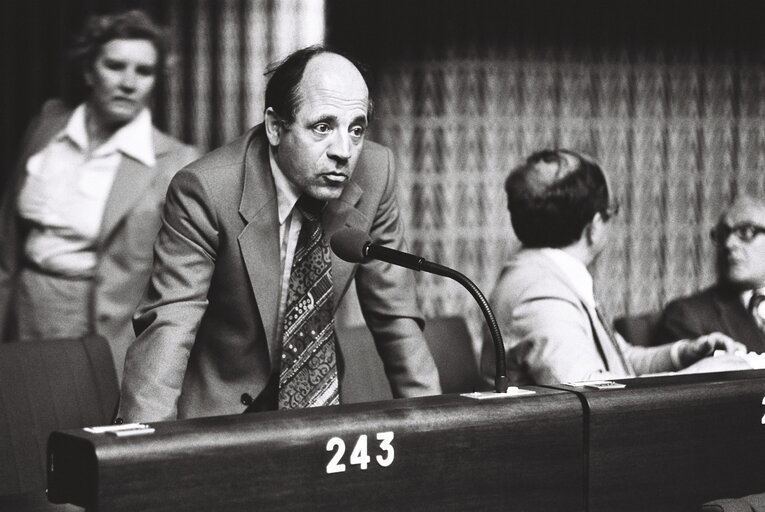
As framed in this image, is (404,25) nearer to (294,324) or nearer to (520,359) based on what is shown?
(520,359)

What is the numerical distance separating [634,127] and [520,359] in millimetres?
2891

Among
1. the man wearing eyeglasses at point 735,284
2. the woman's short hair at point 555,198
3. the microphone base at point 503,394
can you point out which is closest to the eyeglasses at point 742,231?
the man wearing eyeglasses at point 735,284

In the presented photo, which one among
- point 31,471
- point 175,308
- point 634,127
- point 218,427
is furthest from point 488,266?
point 218,427

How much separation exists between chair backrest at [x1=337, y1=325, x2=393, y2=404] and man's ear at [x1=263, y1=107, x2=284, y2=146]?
3.98 feet

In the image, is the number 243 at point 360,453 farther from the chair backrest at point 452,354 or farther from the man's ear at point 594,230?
the chair backrest at point 452,354

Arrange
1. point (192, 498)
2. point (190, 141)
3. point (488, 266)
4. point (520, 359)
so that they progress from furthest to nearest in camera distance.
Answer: point (488, 266) → point (190, 141) → point (520, 359) → point (192, 498)

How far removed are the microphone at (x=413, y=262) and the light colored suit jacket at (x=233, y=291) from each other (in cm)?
35

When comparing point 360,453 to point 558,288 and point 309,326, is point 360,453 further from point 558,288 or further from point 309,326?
point 558,288

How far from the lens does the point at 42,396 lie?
10.5ft

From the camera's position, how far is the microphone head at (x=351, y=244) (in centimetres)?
210

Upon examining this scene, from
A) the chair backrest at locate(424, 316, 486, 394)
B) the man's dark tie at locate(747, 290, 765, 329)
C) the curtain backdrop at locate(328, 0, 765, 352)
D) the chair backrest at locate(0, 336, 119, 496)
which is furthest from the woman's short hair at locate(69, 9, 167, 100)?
the man's dark tie at locate(747, 290, 765, 329)

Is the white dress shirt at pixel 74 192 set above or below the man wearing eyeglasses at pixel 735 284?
above

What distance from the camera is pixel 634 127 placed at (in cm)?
561

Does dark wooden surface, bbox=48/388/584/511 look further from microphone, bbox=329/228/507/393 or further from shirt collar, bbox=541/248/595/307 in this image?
shirt collar, bbox=541/248/595/307
